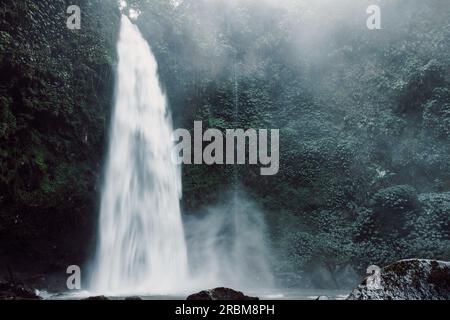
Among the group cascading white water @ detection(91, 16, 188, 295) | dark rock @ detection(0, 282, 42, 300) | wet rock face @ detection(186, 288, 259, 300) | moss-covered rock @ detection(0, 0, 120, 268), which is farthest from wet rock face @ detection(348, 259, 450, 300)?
moss-covered rock @ detection(0, 0, 120, 268)

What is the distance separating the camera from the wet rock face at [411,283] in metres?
3.58

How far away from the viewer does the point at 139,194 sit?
12.0m

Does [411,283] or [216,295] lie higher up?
[411,283]

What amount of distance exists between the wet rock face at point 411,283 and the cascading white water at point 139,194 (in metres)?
7.73

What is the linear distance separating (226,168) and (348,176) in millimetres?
4525

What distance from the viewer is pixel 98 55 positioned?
39.8 ft

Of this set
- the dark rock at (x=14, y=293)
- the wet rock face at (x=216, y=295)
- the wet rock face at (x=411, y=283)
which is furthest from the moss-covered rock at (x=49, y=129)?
the wet rock face at (x=411, y=283)

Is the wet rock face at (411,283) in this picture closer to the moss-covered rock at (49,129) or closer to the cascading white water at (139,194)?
the cascading white water at (139,194)

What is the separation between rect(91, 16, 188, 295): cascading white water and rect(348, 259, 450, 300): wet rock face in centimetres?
773

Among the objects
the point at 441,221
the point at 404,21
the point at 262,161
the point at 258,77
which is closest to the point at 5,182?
the point at 262,161

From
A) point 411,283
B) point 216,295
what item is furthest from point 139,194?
point 411,283

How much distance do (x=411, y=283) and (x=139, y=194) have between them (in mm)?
9474

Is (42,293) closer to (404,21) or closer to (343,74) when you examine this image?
(343,74)

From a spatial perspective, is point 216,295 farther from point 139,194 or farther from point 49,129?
point 49,129
